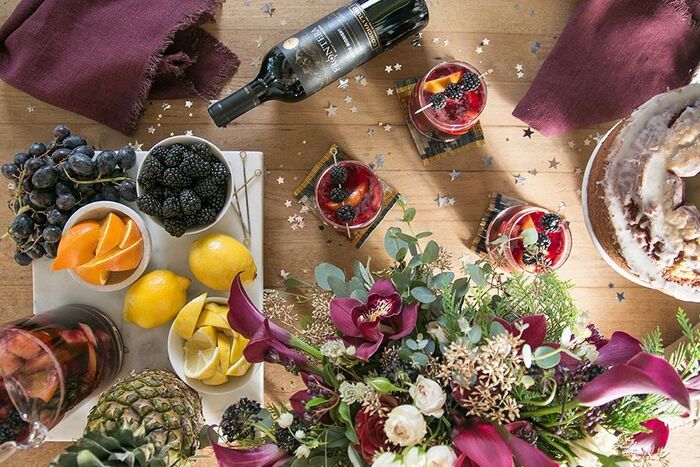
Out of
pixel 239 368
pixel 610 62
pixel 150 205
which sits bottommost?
pixel 239 368

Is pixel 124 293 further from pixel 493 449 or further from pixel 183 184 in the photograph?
pixel 493 449

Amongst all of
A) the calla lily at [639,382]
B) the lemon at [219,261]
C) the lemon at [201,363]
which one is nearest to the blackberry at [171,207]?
the lemon at [219,261]

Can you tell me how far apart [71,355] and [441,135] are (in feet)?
2.35

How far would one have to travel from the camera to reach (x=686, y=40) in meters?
1.03

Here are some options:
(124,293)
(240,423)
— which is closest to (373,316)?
(240,423)

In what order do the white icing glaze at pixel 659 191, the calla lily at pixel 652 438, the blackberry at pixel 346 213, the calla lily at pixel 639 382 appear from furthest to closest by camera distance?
1. the blackberry at pixel 346 213
2. the white icing glaze at pixel 659 191
3. the calla lily at pixel 652 438
4. the calla lily at pixel 639 382

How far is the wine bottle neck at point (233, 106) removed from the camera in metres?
0.92

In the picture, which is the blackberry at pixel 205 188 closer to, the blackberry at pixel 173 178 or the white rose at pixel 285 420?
the blackberry at pixel 173 178

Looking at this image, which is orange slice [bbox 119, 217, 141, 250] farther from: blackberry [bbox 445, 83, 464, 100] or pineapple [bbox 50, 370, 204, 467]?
blackberry [bbox 445, 83, 464, 100]

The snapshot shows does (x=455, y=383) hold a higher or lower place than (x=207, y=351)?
higher

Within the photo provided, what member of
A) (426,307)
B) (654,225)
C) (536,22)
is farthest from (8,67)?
(654,225)

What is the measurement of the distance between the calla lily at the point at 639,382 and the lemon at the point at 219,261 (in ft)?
1.83

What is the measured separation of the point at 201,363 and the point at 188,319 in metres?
0.07

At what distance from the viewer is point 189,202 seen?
840 mm
